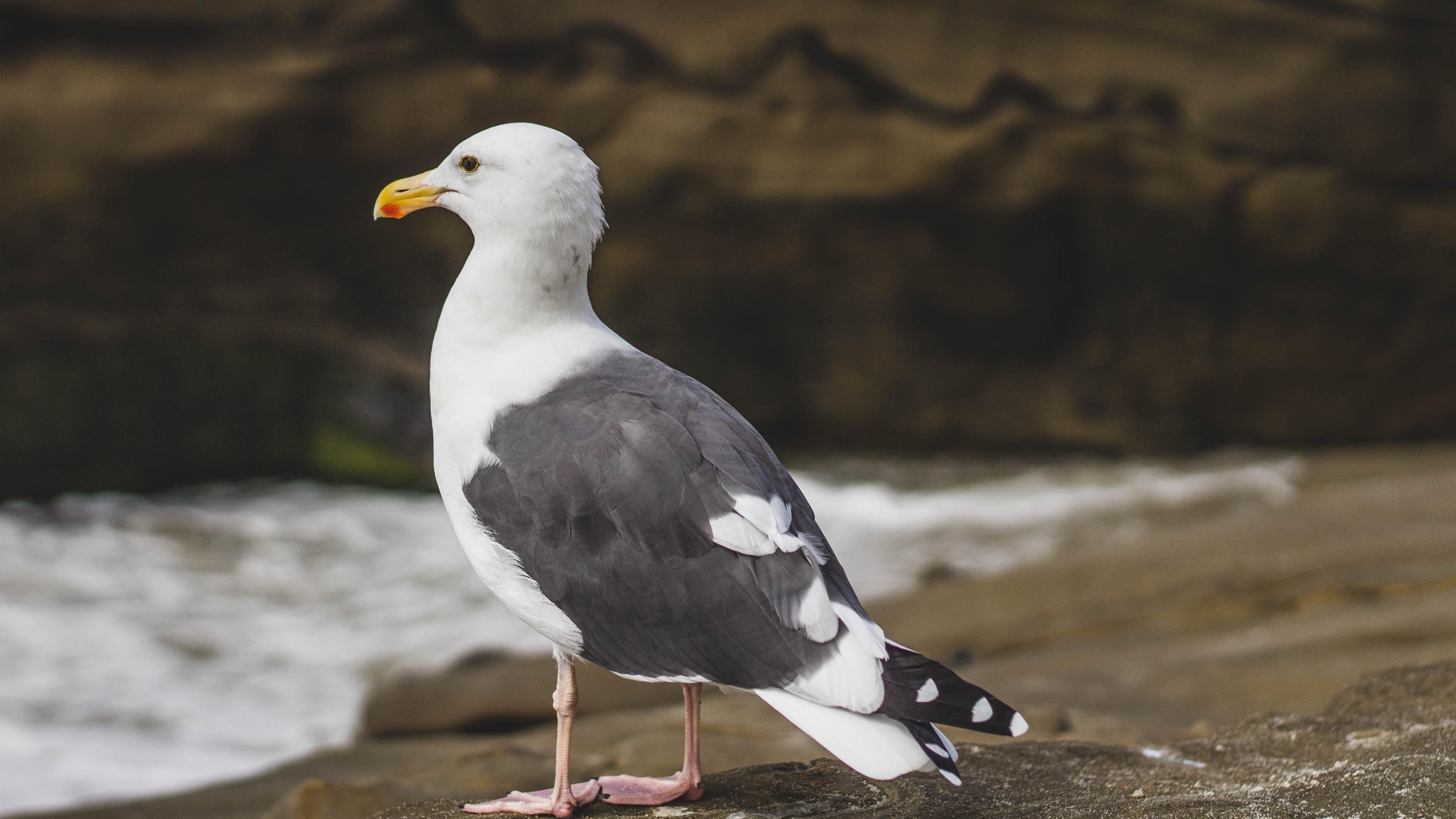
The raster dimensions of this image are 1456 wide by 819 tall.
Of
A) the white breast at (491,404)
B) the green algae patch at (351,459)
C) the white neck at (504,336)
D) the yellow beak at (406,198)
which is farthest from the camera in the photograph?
the green algae patch at (351,459)

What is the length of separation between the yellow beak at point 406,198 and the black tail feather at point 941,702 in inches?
50.5

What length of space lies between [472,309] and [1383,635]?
2948 mm

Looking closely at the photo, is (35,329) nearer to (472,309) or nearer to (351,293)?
(351,293)

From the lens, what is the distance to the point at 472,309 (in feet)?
8.18

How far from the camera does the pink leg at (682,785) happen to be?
2426 millimetres

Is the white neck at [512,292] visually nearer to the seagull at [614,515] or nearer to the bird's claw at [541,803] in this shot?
the seagull at [614,515]

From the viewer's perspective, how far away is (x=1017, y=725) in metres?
1.94

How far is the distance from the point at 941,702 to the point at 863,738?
12 cm

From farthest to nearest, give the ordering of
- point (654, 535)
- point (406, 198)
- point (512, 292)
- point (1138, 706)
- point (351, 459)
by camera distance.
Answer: point (351, 459), point (1138, 706), point (406, 198), point (512, 292), point (654, 535)

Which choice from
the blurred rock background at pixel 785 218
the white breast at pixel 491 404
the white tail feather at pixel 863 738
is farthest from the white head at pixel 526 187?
the blurred rock background at pixel 785 218

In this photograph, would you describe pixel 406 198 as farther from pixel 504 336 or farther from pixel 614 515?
pixel 614 515

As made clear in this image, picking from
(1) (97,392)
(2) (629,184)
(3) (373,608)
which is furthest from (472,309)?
(1) (97,392)

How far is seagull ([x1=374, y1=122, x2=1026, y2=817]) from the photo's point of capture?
79.7 inches

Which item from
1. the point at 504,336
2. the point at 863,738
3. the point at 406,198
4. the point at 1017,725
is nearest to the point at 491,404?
the point at 504,336
